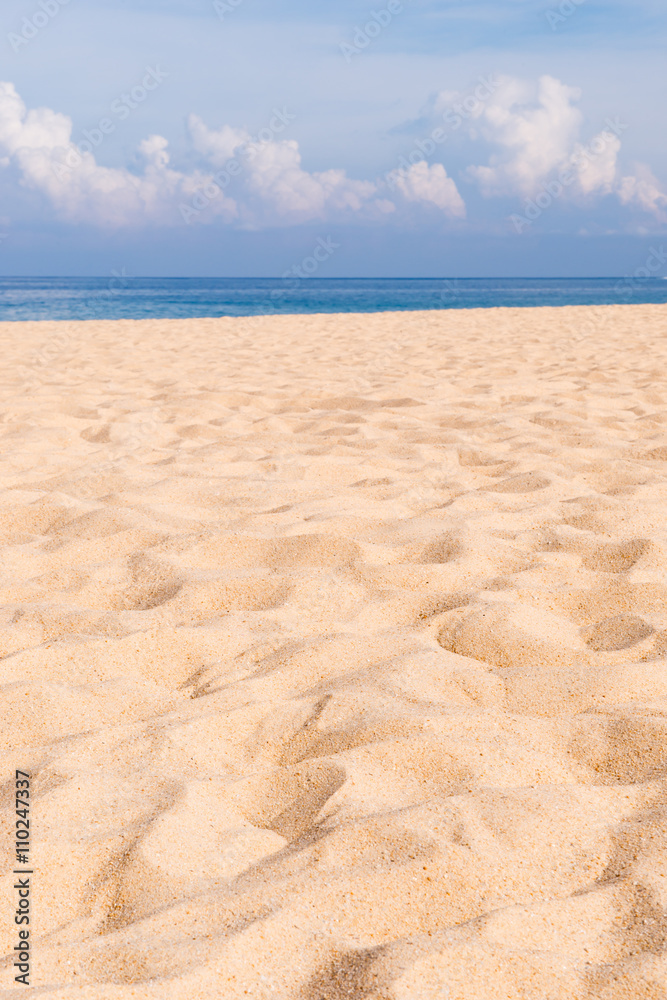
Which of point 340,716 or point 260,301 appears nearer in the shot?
point 340,716

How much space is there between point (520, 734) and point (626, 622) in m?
0.57

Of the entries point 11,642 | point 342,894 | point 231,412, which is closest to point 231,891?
point 342,894

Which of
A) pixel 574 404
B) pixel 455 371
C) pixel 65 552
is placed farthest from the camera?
pixel 455 371

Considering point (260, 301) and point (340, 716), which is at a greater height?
point (260, 301)

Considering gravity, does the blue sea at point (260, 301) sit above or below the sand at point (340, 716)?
above

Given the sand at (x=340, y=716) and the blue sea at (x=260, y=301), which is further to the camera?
the blue sea at (x=260, y=301)

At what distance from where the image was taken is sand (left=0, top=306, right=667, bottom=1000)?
3.55ft

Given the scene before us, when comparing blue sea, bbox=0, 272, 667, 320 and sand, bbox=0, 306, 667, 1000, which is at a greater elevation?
blue sea, bbox=0, 272, 667, 320

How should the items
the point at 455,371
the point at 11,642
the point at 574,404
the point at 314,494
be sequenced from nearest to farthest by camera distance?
the point at 11,642
the point at 314,494
the point at 574,404
the point at 455,371

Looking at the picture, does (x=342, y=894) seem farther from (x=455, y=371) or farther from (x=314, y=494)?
(x=455, y=371)

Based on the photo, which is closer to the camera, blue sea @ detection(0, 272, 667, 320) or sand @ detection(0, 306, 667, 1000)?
sand @ detection(0, 306, 667, 1000)

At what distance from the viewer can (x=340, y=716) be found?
1.62 meters

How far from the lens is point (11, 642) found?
1.91 metres

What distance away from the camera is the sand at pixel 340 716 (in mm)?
1083
